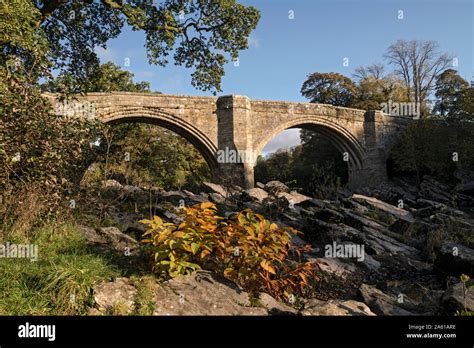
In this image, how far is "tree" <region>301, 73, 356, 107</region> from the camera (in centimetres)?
3375

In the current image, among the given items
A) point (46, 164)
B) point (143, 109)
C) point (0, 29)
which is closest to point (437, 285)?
point (46, 164)

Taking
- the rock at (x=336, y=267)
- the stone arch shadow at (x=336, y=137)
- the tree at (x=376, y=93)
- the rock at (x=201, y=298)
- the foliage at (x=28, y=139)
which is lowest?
the rock at (x=336, y=267)

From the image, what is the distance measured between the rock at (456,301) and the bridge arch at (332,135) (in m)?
17.2

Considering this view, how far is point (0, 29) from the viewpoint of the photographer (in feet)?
19.1

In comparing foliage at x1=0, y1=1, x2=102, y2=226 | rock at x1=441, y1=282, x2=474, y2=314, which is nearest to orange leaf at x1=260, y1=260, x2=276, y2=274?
rock at x1=441, y1=282, x2=474, y2=314

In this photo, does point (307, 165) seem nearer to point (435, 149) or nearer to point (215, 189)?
point (435, 149)

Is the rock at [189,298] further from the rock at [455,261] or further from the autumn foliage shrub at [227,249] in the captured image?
the rock at [455,261]

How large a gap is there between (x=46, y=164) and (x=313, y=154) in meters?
27.9

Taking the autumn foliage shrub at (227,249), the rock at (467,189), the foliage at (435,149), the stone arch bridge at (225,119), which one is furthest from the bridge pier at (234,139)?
the autumn foliage shrub at (227,249)

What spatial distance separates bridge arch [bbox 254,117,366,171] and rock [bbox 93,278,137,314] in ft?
58.0

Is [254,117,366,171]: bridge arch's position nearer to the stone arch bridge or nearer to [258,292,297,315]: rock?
the stone arch bridge

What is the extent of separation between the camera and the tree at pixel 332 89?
3375 cm
